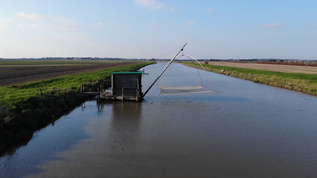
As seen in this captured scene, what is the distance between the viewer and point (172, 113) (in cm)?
1903

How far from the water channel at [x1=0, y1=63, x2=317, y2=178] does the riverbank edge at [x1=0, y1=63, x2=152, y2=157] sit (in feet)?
2.07

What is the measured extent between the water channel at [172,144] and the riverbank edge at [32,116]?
0.63 metres

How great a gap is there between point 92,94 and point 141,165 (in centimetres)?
1685

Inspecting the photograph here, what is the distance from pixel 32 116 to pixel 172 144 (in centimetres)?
936

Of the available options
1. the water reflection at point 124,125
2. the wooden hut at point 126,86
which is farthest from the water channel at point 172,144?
the wooden hut at point 126,86

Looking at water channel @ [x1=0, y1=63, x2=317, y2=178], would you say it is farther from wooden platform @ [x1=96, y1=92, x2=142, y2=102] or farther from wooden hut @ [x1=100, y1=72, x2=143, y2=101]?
wooden hut @ [x1=100, y1=72, x2=143, y2=101]

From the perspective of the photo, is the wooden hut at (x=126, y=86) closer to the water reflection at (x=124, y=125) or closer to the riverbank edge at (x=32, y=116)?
the water reflection at (x=124, y=125)

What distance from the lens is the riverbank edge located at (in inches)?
459

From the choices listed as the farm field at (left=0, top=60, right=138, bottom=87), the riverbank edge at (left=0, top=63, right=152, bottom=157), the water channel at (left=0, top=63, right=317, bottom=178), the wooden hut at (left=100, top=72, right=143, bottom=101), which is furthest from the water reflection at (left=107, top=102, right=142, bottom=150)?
the farm field at (left=0, top=60, right=138, bottom=87)

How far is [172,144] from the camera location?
40.0ft

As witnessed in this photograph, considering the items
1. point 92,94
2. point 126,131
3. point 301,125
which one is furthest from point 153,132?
point 92,94

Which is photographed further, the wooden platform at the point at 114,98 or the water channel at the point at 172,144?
the wooden platform at the point at 114,98

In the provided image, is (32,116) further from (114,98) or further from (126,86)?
Result: (126,86)

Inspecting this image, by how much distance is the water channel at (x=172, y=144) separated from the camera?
31.0 feet
